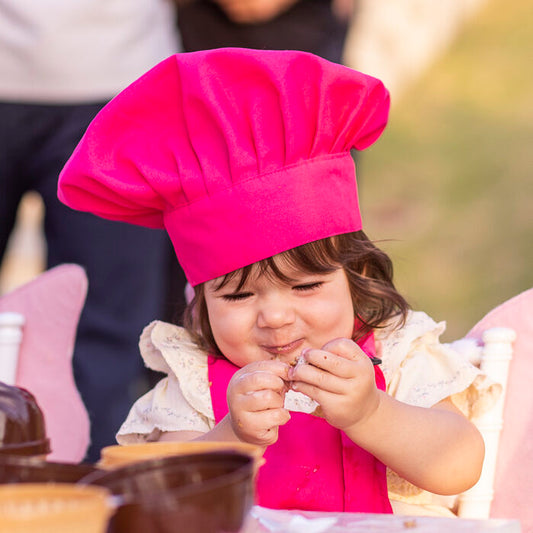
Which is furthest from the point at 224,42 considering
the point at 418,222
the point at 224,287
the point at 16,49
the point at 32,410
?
the point at 418,222

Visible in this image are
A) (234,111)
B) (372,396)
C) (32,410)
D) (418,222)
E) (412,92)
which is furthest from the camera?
(412,92)

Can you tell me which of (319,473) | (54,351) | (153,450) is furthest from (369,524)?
(54,351)

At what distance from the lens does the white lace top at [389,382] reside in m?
1.39

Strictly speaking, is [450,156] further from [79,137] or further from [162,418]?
[162,418]

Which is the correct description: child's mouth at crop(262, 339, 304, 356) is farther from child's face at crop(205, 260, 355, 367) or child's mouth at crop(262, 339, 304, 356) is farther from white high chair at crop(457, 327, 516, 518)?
white high chair at crop(457, 327, 516, 518)

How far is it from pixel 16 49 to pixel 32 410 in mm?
1392

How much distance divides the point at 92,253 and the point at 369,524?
1.40m

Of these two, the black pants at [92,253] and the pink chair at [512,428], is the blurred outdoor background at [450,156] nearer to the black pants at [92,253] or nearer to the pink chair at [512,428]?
the black pants at [92,253]

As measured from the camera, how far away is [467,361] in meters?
1.43

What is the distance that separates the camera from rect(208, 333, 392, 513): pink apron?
132 cm

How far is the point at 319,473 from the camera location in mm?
1354

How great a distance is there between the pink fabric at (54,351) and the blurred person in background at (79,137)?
1.77 feet

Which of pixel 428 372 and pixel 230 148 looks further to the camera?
pixel 428 372

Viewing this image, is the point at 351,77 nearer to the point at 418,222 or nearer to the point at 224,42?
the point at 224,42
